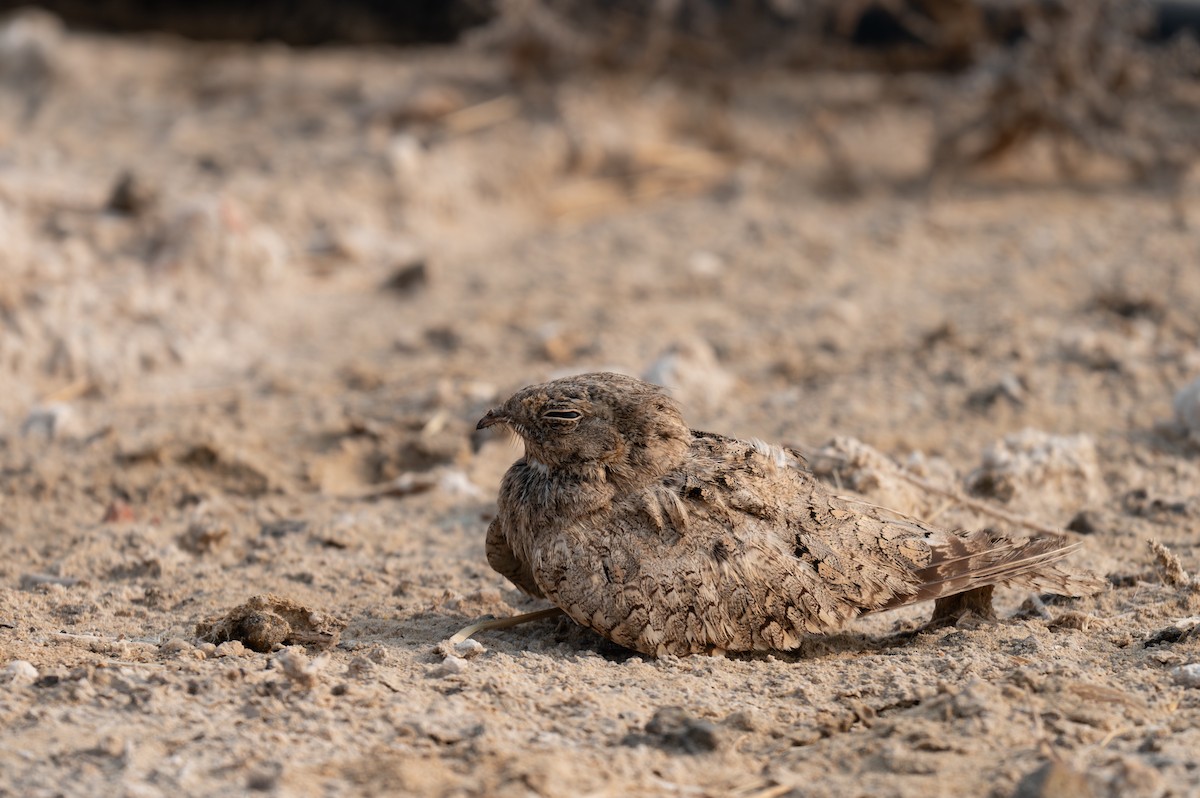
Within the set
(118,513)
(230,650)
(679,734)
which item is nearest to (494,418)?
(230,650)

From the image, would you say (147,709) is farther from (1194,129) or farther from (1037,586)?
(1194,129)

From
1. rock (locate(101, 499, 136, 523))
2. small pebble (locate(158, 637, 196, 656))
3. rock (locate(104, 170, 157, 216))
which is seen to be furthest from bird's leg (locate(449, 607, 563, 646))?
rock (locate(104, 170, 157, 216))

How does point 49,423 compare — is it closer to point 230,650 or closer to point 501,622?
point 230,650

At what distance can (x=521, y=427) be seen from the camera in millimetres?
4074

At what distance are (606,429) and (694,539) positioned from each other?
43cm

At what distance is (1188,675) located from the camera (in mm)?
3545

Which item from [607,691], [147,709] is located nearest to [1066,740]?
[607,691]

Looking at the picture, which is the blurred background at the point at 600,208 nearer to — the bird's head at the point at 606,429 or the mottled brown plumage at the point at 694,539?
the mottled brown plumage at the point at 694,539

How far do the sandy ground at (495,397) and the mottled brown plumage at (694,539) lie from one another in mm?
146

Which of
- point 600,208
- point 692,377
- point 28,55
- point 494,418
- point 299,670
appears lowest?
point 299,670

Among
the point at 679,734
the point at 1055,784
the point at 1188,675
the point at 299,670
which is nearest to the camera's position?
the point at 1055,784

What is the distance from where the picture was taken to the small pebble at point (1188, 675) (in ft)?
11.6

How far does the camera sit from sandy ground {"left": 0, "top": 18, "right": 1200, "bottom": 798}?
323 cm

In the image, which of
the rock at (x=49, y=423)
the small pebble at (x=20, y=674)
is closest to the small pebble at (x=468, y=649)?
the small pebble at (x=20, y=674)
